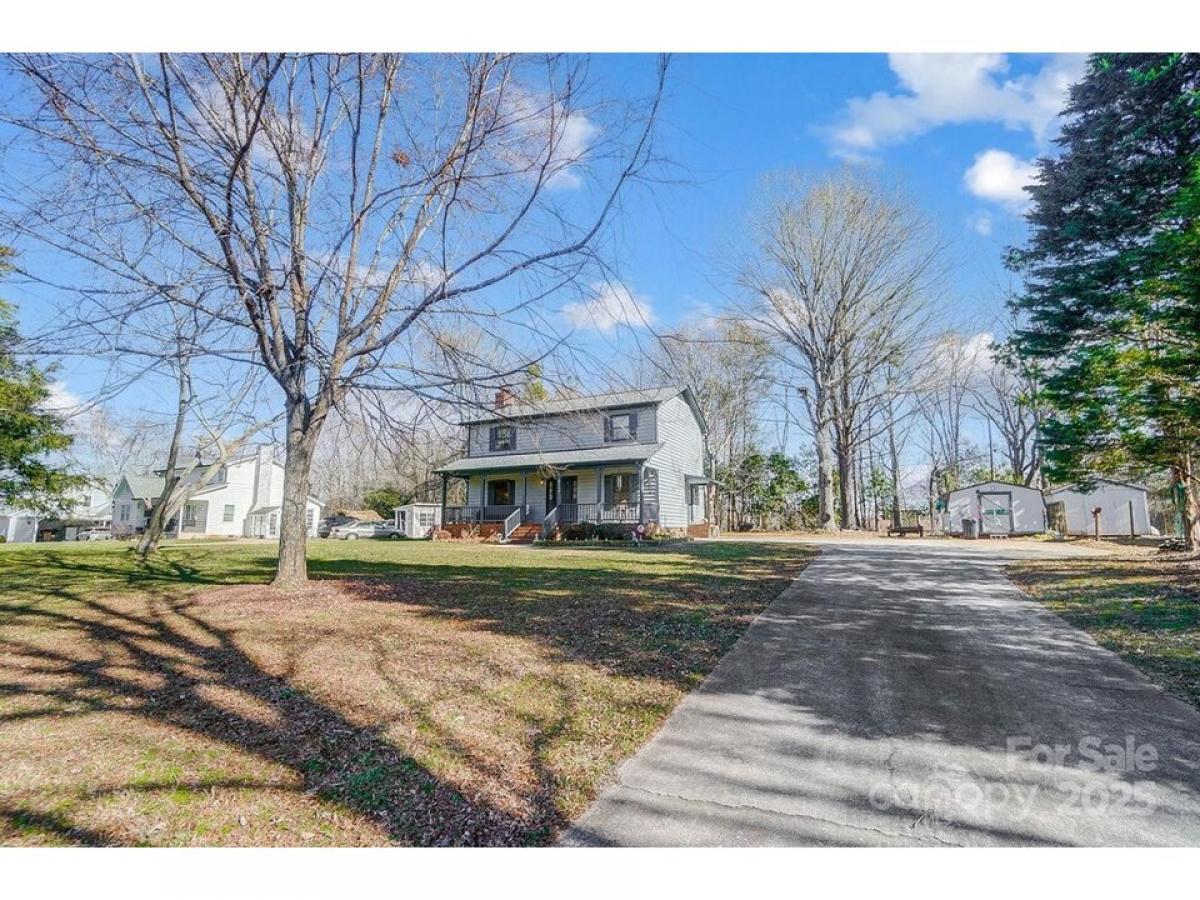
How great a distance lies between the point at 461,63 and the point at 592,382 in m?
2.68

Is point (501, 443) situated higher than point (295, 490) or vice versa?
point (501, 443)

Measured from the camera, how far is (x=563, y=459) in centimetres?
2053

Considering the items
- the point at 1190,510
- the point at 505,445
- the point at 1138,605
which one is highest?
the point at 505,445

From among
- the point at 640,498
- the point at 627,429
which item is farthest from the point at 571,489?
the point at 640,498

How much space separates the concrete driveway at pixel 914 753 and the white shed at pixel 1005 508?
22.7 meters

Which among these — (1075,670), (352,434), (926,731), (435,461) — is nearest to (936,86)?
(926,731)

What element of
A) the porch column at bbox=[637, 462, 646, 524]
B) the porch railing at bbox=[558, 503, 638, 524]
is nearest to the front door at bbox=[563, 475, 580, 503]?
the porch railing at bbox=[558, 503, 638, 524]

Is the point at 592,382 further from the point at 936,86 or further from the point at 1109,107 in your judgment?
the point at 1109,107

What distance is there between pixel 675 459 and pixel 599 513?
171 inches

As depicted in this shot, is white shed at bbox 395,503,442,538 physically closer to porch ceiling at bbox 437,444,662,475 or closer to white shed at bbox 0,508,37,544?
porch ceiling at bbox 437,444,662,475

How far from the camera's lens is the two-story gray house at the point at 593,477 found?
65.1 feet

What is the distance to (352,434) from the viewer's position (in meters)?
6.12

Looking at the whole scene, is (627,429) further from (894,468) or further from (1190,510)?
(894,468)

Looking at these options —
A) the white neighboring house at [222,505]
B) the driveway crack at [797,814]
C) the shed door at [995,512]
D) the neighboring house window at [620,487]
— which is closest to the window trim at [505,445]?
the neighboring house window at [620,487]
